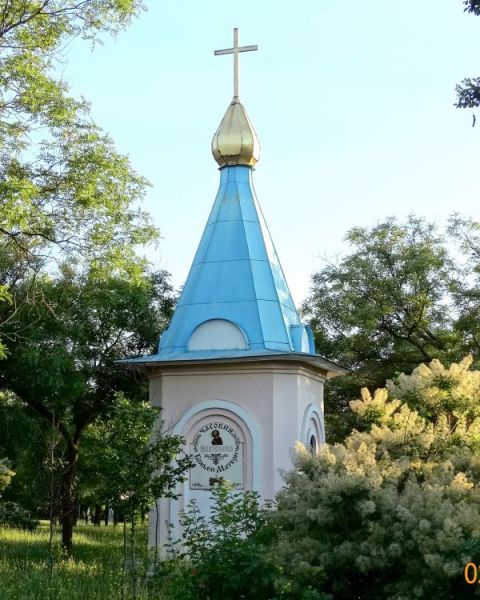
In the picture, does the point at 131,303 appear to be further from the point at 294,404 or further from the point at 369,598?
the point at 369,598

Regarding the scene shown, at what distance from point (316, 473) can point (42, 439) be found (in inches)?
434

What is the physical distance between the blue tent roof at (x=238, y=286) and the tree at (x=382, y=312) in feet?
20.3

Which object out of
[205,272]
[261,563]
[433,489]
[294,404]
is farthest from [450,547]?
[205,272]

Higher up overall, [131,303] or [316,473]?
[131,303]

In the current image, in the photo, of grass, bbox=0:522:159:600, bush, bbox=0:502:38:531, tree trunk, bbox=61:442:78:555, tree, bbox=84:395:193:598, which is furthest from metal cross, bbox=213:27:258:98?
bush, bbox=0:502:38:531

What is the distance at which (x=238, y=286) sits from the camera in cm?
1381

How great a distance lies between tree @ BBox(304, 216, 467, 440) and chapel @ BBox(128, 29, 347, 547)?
6.07 meters

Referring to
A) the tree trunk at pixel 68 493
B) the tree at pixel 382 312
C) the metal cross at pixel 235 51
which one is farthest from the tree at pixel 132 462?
the tree at pixel 382 312

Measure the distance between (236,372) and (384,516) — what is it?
598cm

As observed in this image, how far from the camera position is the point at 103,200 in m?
12.2

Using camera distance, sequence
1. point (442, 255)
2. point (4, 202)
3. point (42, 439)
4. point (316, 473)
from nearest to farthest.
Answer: point (316, 473)
point (4, 202)
point (42, 439)
point (442, 255)

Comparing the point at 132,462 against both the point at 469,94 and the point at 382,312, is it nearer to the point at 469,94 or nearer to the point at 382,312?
the point at 469,94

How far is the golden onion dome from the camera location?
48.4 feet
